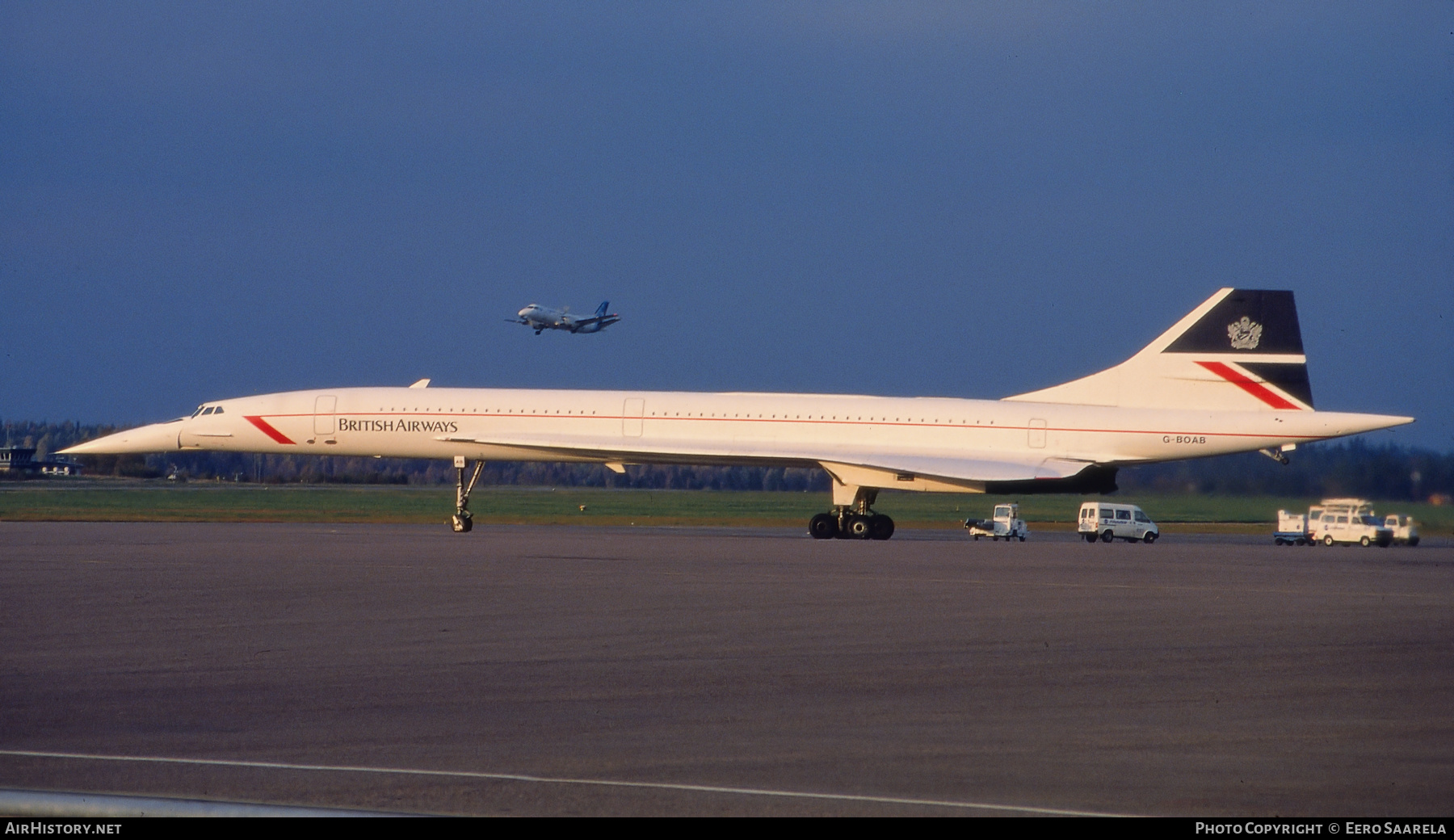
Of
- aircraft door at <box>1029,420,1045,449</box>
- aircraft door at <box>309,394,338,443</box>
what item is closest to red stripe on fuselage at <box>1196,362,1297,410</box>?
aircraft door at <box>1029,420,1045,449</box>

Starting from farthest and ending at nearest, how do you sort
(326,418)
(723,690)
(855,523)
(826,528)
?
(326,418) < (826,528) < (855,523) < (723,690)

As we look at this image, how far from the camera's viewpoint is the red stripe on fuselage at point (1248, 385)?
27562mm

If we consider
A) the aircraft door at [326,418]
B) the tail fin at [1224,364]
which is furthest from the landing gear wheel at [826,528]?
the aircraft door at [326,418]

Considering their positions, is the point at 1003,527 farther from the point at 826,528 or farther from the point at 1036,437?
the point at 826,528

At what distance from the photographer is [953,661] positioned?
1002cm

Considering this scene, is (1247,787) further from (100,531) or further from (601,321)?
(601,321)

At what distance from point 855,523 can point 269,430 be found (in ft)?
Result: 41.8

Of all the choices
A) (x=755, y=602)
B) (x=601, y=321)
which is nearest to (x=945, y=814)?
(x=755, y=602)

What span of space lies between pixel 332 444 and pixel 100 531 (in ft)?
16.6

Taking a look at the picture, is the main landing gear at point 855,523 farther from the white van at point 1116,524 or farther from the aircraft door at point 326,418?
the aircraft door at point 326,418

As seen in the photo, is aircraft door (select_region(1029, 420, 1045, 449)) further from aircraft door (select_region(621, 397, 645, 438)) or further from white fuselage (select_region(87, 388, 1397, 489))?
aircraft door (select_region(621, 397, 645, 438))

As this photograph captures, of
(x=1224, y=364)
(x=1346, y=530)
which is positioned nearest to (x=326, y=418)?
(x=1224, y=364)

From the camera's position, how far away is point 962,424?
1097 inches

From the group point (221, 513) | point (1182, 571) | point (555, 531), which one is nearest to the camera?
point (1182, 571)
